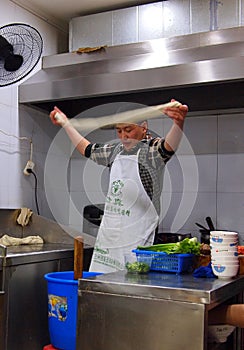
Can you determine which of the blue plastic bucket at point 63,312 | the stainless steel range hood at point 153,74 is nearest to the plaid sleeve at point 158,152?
the stainless steel range hood at point 153,74

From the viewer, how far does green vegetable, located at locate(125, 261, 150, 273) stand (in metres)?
1.36

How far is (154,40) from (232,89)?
47 cm

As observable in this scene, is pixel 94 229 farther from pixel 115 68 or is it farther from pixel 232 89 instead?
pixel 232 89

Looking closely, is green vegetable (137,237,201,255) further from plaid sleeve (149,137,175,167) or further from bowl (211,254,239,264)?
plaid sleeve (149,137,175,167)

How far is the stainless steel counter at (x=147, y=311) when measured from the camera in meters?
1.06

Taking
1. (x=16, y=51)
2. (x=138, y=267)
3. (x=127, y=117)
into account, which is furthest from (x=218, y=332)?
(x=16, y=51)

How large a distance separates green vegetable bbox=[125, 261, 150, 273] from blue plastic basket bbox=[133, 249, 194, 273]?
30mm

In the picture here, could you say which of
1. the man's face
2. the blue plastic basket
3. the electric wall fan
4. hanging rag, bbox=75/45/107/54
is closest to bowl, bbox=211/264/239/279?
the blue plastic basket

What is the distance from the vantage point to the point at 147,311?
3.67 feet

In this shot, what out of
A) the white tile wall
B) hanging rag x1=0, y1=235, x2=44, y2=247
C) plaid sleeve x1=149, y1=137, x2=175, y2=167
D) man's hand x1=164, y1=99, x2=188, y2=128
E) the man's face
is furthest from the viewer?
the white tile wall

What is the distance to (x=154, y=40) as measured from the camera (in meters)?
2.29

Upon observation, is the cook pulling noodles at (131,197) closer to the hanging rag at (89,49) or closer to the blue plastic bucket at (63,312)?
the blue plastic bucket at (63,312)

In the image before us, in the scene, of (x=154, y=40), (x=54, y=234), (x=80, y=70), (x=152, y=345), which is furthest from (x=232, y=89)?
(x=152, y=345)

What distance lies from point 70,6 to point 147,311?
1.97 m
